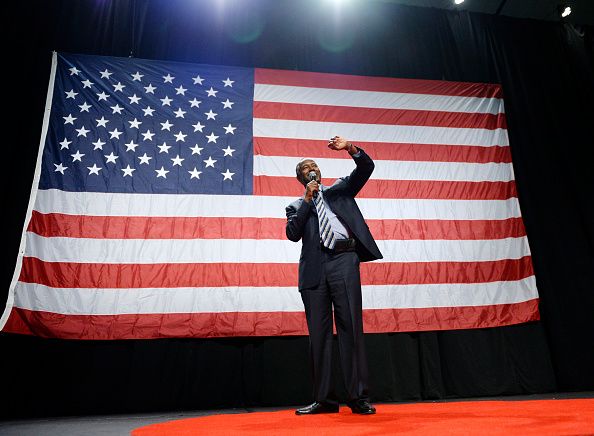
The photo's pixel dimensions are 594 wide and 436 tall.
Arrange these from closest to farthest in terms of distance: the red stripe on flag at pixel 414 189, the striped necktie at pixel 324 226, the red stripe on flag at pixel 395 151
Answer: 1. the striped necktie at pixel 324 226
2. the red stripe on flag at pixel 414 189
3. the red stripe on flag at pixel 395 151

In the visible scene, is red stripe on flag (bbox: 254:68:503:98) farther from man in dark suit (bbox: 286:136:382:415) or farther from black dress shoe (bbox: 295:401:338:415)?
black dress shoe (bbox: 295:401:338:415)

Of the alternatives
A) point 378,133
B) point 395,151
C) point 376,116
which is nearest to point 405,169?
point 395,151

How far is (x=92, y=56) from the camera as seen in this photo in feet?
11.8

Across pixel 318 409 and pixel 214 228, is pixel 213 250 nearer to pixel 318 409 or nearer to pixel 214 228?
pixel 214 228

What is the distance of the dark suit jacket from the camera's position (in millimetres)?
2186

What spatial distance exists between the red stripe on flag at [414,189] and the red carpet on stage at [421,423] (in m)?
1.72

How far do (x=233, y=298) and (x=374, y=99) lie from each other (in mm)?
2104

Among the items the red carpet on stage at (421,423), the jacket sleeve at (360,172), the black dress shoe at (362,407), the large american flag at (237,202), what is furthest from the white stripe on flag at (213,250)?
Answer: the black dress shoe at (362,407)

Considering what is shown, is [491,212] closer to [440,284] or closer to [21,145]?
[440,284]

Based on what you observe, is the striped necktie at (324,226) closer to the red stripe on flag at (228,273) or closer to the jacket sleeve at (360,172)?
the jacket sleeve at (360,172)

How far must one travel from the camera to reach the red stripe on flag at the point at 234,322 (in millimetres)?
2865

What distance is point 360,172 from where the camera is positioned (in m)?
2.27

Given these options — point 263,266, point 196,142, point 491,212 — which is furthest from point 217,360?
point 491,212

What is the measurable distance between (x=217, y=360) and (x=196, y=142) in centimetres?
167
